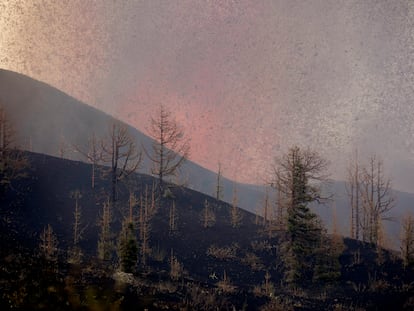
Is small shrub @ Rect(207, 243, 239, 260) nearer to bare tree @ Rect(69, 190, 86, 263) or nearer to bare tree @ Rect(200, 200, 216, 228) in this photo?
bare tree @ Rect(200, 200, 216, 228)

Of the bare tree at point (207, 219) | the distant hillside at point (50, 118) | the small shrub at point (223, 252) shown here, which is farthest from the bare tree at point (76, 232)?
the distant hillside at point (50, 118)

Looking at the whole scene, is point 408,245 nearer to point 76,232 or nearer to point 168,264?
point 168,264

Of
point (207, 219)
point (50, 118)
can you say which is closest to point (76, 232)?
point (207, 219)

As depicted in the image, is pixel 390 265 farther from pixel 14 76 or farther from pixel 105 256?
pixel 14 76

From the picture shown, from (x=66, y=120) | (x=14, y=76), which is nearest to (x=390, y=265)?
(x=66, y=120)

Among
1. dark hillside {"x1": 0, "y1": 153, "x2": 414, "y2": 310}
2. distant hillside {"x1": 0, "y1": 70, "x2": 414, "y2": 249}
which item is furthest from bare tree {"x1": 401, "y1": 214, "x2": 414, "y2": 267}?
distant hillside {"x1": 0, "y1": 70, "x2": 414, "y2": 249}

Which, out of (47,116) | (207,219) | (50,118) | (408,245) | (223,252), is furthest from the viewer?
(47,116)

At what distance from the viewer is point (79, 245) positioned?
3042cm

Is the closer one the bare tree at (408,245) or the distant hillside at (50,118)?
the bare tree at (408,245)

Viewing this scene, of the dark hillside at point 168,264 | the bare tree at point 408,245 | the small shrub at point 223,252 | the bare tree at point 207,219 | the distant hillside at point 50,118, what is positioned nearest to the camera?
the dark hillside at point 168,264

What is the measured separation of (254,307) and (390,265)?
54.0ft

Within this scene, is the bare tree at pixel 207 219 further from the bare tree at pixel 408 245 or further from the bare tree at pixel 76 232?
the bare tree at pixel 408 245

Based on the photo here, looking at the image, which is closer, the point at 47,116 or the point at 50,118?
the point at 50,118

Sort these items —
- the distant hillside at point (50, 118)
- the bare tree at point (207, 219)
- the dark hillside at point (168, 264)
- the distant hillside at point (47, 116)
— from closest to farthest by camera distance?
the dark hillside at point (168, 264) < the bare tree at point (207, 219) < the distant hillside at point (50, 118) < the distant hillside at point (47, 116)
